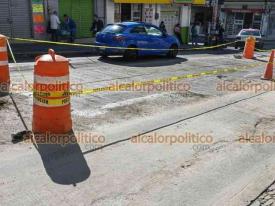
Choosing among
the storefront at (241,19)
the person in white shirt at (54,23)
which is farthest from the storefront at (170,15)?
the storefront at (241,19)

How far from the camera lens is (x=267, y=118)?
26.2ft

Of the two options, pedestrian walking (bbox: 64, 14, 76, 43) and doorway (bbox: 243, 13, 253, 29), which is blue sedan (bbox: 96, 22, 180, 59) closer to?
pedestrian walking (bbox: 64, 14, 76, 43)

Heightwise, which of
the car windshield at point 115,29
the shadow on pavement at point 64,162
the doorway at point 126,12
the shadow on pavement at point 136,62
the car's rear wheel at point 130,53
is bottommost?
the shadow on pavement at point 136,62

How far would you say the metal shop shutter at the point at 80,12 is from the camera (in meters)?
21.5

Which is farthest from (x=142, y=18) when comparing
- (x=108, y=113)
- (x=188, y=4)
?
(x=108, y=113)

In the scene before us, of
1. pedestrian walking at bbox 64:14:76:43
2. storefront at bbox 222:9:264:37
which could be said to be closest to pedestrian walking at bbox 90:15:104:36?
pedestrian walking at bbox 64:14:76:43

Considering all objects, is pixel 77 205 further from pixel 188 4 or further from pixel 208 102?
pixel 188 4

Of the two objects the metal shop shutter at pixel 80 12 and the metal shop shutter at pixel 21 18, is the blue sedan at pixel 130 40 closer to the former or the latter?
the metal shop shutter at pixel 21 18

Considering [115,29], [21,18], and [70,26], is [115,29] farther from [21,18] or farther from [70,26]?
[21,18]

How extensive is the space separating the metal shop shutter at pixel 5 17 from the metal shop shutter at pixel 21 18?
0.22 m

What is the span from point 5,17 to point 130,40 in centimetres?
761

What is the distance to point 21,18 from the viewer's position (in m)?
19.8

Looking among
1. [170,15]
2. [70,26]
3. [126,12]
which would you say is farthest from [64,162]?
[170,15]

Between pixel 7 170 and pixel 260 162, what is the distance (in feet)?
11.8
